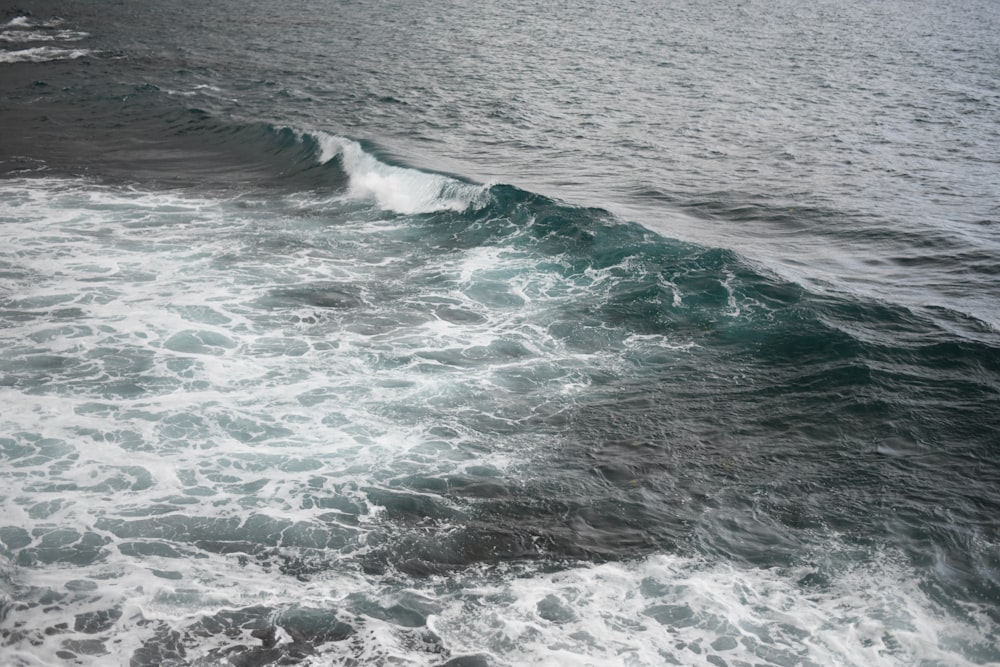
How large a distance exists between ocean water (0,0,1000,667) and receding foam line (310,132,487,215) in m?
0.12

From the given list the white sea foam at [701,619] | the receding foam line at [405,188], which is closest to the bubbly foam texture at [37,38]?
the receding foam line at [405,188]

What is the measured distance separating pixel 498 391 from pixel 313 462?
141 inches

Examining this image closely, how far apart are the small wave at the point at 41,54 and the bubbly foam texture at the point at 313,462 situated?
28.2 metres

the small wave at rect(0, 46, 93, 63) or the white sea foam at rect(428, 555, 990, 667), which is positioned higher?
the small wave at rect(0, 46, 93, 63)

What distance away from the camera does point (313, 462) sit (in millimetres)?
12789

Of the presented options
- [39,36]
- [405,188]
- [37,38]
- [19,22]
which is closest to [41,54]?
[37,38]

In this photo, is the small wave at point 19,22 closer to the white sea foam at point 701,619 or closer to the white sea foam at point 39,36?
the white sea foam at point 39,36

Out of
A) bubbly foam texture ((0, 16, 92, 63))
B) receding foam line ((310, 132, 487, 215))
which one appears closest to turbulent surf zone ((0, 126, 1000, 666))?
receding foam line ((310, 132, 487, 215))

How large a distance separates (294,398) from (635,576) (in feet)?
22.4

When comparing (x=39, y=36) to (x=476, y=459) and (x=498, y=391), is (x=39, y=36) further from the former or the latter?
(x=476, y=459)

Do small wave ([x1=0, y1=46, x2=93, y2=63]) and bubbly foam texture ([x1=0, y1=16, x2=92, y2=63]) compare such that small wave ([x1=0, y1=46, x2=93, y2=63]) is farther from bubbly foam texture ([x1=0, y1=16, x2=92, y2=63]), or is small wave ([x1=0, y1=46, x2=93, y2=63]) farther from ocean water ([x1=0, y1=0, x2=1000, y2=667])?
ocean water ([x1=0, y1=0, x2=1000, y2=667])

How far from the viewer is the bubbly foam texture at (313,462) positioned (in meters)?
9.62

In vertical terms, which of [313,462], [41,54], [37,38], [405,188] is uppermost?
[37,38]

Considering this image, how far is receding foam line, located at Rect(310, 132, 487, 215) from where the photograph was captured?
77.6ft
